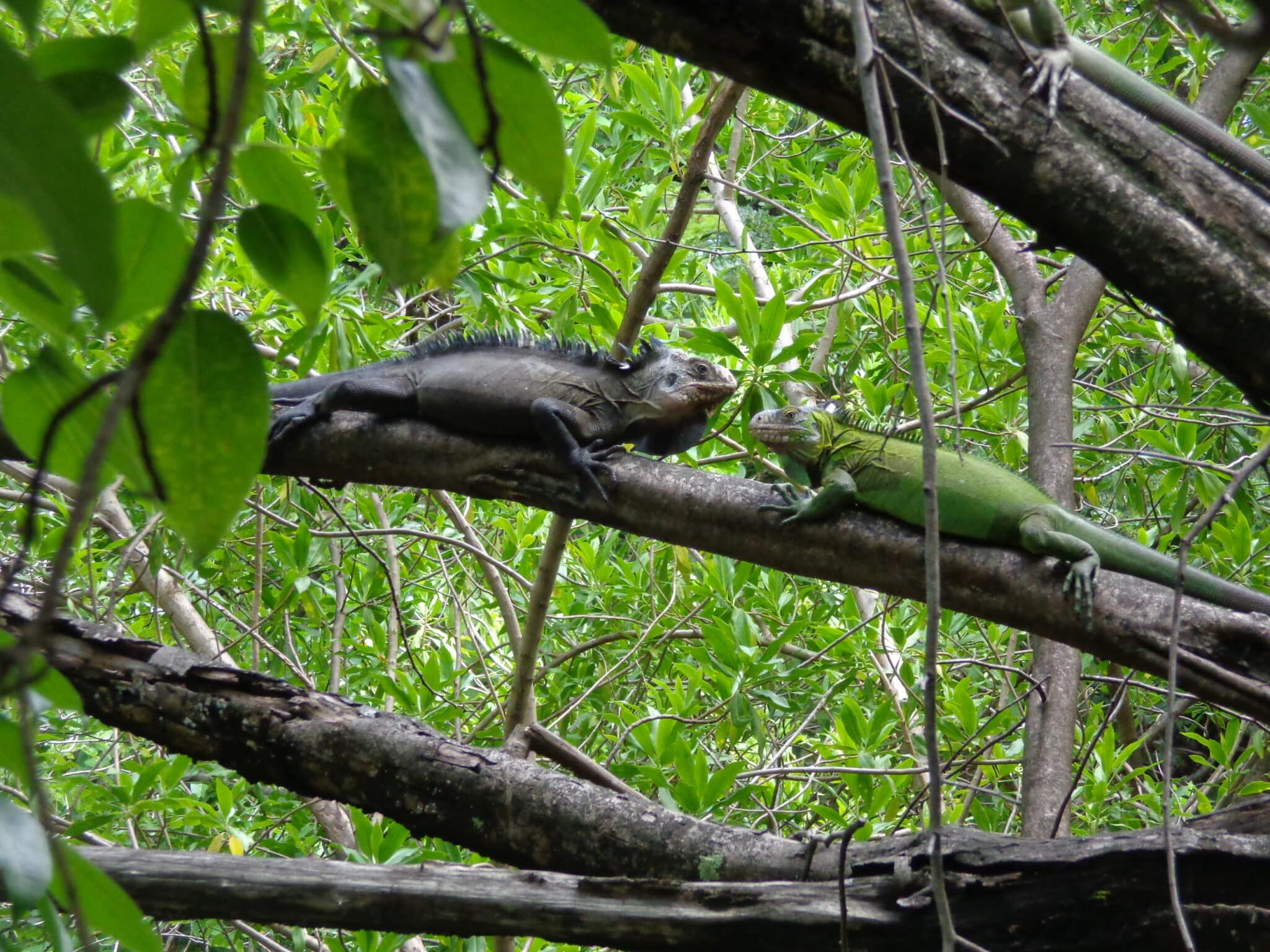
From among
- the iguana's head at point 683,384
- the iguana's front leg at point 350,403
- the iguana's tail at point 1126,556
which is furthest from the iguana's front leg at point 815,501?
the iguana's front leg at point 350,403

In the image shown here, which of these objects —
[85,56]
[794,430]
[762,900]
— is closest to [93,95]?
[85,56]

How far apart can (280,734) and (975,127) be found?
98.2 inches

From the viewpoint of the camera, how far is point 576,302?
16.1 ft

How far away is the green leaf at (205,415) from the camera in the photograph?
677 mm

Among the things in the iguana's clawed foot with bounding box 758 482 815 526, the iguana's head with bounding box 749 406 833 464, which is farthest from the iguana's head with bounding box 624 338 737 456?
the iguana's clawed foot with bounding box 758 482 815 526

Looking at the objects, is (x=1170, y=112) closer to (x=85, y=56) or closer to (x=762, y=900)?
(x=762, y=900)

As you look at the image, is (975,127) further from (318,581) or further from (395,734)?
(318,581)

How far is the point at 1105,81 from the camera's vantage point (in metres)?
2.97

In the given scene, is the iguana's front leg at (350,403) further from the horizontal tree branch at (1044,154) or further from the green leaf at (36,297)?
the green leaf at (36,297)

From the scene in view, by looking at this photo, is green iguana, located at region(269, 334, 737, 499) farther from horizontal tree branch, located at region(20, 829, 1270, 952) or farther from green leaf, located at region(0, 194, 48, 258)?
green leaf, located at region(0, 194, 48, 258)

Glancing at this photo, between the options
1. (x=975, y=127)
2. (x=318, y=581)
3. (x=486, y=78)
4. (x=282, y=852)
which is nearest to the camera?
(x=486, y=78)

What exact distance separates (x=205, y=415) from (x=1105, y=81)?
2.96m

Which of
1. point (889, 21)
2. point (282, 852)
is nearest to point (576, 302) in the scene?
point (282, 852)

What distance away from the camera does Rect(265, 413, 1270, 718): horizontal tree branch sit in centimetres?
262
